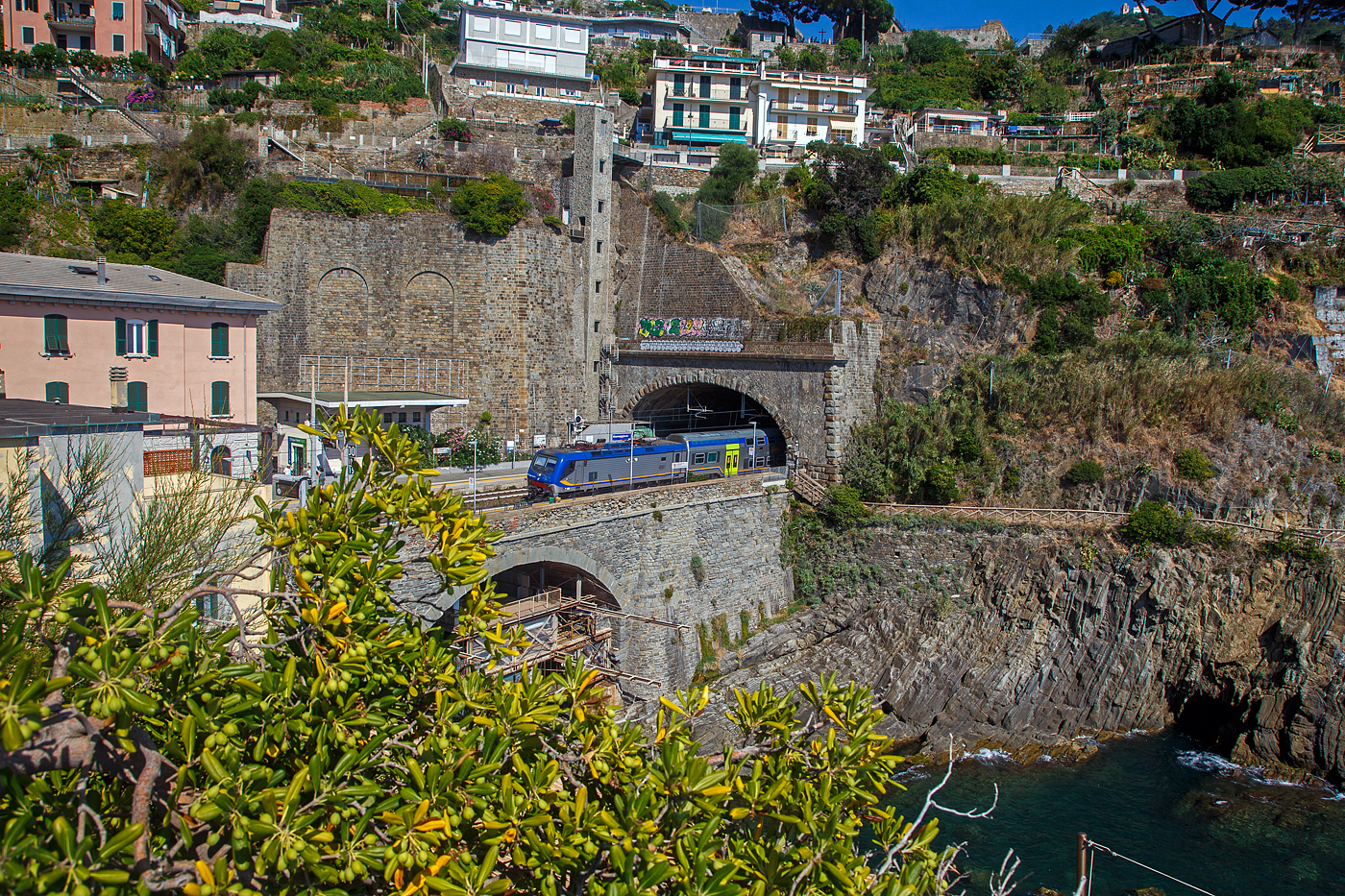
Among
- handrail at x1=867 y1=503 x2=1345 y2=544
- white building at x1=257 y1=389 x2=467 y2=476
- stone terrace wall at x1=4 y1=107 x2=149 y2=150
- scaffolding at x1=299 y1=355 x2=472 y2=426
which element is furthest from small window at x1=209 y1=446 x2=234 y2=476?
stone terrace wall at x1=4 y1=107 x2=149 y2=150

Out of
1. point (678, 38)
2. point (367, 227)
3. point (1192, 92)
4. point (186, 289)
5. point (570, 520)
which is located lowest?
point (570, 520)

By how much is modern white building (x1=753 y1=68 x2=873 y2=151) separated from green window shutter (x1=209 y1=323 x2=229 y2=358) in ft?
96.1

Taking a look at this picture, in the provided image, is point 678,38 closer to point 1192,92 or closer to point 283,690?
point 1192,92

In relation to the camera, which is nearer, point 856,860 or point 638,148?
point 856,860

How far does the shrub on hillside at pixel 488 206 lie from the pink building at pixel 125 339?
7.83 metres

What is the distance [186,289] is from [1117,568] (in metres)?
24.1

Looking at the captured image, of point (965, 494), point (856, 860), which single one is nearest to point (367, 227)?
point (965, 494)

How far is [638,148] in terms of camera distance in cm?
3747

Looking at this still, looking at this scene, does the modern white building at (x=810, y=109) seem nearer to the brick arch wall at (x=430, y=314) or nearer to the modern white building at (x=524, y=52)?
the modern white building at (x=524, y=52)

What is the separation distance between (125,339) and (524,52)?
32.4 meters

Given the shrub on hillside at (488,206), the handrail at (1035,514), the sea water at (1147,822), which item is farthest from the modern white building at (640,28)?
the sea water at (1147,822)

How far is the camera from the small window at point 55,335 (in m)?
17.5

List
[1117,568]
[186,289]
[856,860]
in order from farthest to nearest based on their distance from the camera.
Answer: [1117,568], [186,289], [856,860]

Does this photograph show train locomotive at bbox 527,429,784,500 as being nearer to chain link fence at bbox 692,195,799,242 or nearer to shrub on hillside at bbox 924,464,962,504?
shrub on hillside at bbox 924,464,962,504
